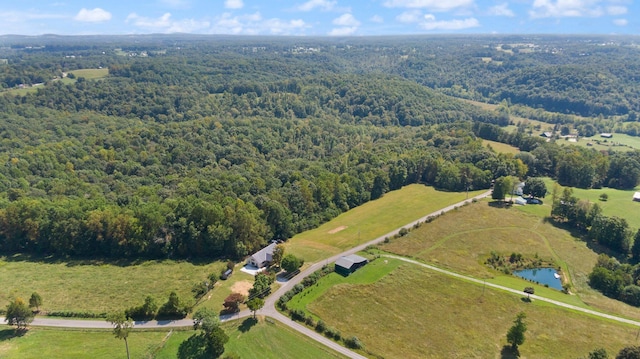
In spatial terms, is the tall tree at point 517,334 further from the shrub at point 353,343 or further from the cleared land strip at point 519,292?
the shrub at point 353,343

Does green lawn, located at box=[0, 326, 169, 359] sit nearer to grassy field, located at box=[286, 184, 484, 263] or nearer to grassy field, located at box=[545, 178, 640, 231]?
grassy field, located at box=[286, 184, 484, 263]

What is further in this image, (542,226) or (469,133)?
(469,133)

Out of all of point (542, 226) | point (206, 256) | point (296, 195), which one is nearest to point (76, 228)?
point (206, 256)

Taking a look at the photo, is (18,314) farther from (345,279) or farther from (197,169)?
(197,169)

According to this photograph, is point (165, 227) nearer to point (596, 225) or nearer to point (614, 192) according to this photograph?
point (596, 225)

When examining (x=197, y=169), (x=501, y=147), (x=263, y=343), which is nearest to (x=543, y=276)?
(x=263, y=343)

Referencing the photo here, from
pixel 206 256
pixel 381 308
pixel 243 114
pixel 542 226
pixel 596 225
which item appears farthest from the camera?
pixel 243 114

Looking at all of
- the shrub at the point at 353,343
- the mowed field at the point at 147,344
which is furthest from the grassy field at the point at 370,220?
the shrub at the point at 353,343

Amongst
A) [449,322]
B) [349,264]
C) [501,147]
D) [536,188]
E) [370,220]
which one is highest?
[501,147]
